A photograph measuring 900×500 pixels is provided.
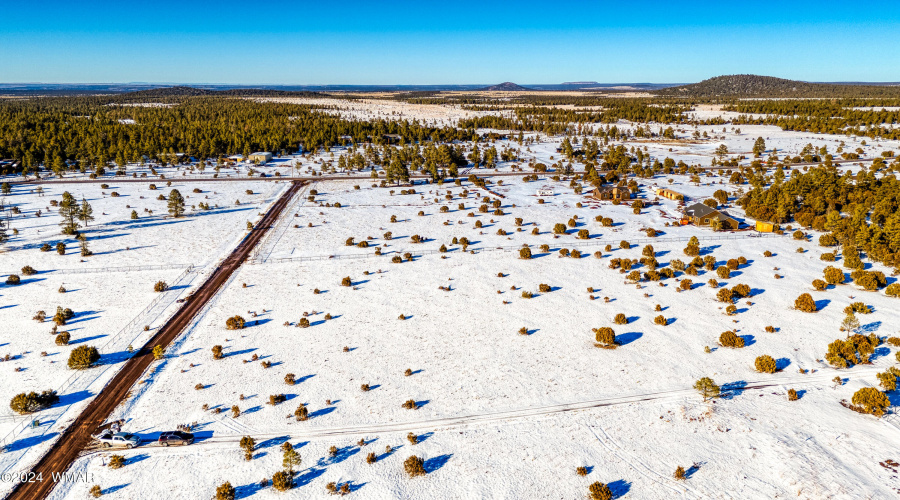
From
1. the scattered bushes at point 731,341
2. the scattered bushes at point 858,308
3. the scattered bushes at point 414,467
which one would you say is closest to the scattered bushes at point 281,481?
the scattered bushes at point 414,467

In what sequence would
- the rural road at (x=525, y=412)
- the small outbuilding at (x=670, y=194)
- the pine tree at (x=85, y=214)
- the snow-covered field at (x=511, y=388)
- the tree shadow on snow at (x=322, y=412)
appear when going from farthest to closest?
the small outbuilding at (x=670, y=194)
the pine tree at (x=85, y=214)
the tree shadow on snow at (x=322, y=412)
the rural road at (x=525, y=412)
the snow-covered field at (x=511, y=388)

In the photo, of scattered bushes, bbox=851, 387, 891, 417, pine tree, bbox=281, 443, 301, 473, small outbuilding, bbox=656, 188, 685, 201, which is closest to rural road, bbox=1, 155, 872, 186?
small outbuilding, bbox=656, 188, 685, 201

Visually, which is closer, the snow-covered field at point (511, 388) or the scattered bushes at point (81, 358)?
the snow-covered field at point (511, 388)

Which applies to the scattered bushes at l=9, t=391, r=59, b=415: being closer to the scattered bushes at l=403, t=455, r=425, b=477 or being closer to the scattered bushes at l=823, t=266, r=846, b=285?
the scattered bushes at l=403, t=455, r=425, b=477

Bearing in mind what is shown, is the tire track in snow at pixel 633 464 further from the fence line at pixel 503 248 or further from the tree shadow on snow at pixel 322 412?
the fence line at pixel 503 248

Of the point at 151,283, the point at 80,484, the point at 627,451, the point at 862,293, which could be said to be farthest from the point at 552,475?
the point at 151,283

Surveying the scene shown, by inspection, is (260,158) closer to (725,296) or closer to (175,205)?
(175,205)
